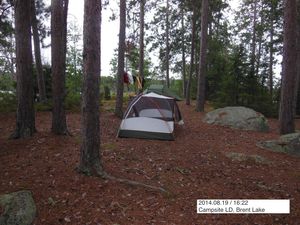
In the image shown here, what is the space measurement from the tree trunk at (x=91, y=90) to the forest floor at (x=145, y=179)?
0.32 metres

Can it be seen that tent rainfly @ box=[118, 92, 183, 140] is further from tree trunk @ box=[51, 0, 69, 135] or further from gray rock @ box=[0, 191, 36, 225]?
gray rock @ box=[0, 191, 36, 225]

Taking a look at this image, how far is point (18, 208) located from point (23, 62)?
4.16m

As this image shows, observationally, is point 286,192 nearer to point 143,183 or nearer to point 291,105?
point 143,183

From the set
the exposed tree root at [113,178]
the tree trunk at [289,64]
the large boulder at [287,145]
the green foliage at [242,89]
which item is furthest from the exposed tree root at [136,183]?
the green foliage at [242,89]

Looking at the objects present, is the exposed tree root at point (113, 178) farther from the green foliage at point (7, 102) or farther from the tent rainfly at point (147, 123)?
the green foliage at point (7, 102)

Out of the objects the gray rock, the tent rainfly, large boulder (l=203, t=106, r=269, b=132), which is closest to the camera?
the gray rock

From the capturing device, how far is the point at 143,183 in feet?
17.3

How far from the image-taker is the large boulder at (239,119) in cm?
1117

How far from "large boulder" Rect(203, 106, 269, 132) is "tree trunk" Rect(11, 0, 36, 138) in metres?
7.25

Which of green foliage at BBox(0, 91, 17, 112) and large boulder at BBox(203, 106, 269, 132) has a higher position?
green foliage at BBox(0, 91, 17, 112)

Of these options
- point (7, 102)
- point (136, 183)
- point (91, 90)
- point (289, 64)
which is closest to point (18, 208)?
point (136, 183)

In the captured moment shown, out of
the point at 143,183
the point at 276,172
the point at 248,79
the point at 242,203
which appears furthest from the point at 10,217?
the point at 248,79

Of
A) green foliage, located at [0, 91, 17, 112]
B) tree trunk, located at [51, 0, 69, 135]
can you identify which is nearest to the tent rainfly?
tree trunk, located at [51, 0, 69, 135]

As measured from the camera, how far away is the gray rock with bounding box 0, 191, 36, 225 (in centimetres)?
403
